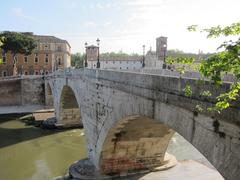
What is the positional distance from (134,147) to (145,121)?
258 centimetres

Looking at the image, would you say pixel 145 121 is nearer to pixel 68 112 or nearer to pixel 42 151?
pixel 42 151

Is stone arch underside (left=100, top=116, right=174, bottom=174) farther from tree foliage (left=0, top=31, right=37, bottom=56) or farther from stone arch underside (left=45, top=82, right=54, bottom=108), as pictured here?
tree foliage (left=0, top=31, right=37, bottom=56)

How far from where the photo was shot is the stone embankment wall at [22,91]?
45406 millimetres

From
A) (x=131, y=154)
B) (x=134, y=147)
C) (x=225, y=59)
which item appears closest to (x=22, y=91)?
(x=131, y=154)

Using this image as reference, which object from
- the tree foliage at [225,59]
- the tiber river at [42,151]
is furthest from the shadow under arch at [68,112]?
the tree foliage at [225,59]

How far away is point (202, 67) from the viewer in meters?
4.20

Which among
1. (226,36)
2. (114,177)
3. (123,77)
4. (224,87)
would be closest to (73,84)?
(114,177)

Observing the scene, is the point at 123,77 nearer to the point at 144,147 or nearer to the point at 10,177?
the point at 144,147

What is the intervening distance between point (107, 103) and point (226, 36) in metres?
10.4

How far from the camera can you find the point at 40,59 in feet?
213

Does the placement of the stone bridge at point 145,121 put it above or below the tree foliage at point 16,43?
below

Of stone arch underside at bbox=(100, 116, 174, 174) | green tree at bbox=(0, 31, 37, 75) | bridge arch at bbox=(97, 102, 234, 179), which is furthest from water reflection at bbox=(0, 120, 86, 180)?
green tree at bbox=(0, 31, 37, 75)

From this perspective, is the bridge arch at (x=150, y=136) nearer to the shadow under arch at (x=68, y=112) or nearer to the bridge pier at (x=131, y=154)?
the bridge pier at (x=131, y=154)

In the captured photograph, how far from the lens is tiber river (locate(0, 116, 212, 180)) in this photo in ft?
66.0
